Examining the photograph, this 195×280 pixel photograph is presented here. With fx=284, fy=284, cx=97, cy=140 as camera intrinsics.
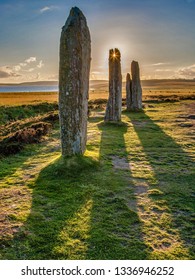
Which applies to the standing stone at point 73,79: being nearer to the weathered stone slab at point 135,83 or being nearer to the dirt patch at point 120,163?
the dirt patch at point 120,163

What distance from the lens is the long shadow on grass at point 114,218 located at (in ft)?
18.5

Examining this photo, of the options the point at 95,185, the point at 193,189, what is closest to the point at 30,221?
the point at 95,185

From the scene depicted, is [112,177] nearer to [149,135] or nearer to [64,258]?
[64,258]

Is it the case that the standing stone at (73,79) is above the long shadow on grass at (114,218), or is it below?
above

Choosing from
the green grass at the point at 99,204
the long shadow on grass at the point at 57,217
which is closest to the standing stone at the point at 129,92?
the green grass at the point at 99,204

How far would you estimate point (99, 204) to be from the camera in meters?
7.64

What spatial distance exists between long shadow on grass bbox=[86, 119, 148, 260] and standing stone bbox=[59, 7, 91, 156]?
1695 mm

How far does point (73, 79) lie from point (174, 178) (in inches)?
192

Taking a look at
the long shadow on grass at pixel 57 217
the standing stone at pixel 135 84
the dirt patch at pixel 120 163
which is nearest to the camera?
the long shadow on grass at pixel 57 217

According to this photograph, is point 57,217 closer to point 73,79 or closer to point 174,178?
point 174,178

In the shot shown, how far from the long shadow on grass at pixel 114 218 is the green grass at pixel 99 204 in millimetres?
19

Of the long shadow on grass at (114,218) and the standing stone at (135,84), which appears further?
the standing stone at (135,84)

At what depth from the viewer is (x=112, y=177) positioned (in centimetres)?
971
